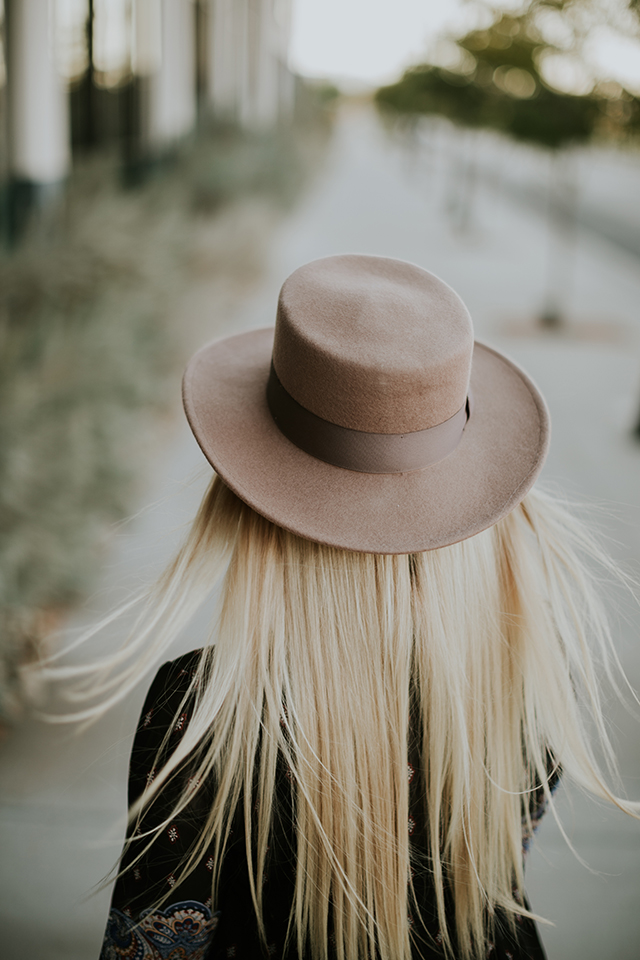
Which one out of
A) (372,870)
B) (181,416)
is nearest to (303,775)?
(372,870)

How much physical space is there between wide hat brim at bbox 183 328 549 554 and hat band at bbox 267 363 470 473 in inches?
0.7

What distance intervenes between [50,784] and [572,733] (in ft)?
6.10

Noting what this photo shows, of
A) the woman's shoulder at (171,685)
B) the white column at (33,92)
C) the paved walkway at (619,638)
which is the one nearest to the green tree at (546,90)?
the paved walkway at (619,638)

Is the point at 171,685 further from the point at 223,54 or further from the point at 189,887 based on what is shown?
the point at 223,54

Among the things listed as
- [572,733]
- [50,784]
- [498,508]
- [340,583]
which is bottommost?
[50,784]

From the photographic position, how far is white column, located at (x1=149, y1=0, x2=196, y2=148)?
1017 centimetres

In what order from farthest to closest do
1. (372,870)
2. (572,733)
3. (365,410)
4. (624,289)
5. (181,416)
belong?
(624,289), (181,416), (572,733), (372,870), (365,410)

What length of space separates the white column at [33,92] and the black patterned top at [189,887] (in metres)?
6.36

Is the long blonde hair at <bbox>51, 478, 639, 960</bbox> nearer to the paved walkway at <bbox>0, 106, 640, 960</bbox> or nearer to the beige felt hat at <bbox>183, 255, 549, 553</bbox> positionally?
the beige felt hat at <bbox>183, 255, 549, 553</bbox>

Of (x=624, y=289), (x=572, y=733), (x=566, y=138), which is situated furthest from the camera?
(x=624, y=289)

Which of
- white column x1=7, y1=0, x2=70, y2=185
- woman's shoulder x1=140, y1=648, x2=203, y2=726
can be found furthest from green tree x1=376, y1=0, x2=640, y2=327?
woman's shoulder x1=140, y1=648, x2=203, y2=726

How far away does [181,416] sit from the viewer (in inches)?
204

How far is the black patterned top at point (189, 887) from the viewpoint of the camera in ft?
3.65

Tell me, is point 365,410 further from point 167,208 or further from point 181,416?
point 167,208
